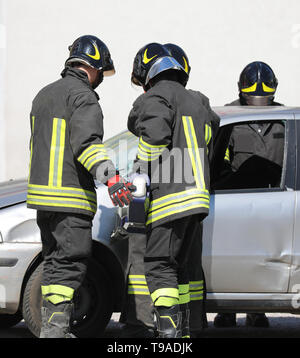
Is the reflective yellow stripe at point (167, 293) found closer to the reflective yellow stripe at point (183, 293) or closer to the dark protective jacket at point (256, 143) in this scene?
the reflective yellow stripe at point (183, 293)

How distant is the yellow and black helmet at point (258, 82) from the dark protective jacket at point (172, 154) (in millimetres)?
1559

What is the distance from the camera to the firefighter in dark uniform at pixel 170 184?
432 cm

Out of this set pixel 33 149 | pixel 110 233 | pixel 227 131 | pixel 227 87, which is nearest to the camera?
pixel 33 149

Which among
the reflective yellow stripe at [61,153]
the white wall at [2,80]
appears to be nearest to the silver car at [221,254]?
the reflective yellow stripe at [61,153]

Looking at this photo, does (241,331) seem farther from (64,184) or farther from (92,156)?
(92,156)

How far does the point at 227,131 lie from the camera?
5414 millimetres

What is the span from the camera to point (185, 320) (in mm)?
4520

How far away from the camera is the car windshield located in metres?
5.25

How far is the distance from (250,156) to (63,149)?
5.38 ft

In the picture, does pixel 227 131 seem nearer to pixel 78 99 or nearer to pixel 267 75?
pixel 267 75
